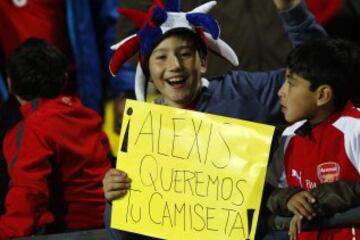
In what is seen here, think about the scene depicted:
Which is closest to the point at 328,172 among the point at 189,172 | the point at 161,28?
the point at 189,172

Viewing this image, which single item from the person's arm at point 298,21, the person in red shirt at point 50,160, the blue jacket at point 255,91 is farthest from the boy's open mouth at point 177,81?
the person in red shirt at point 50,160

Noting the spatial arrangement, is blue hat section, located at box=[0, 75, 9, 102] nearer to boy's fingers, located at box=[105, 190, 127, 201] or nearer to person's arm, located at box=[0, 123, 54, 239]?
person's arm, located at box=[0, 123, 54, 239]

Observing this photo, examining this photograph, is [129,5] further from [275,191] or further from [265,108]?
[275,191]

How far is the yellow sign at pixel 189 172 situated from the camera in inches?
112

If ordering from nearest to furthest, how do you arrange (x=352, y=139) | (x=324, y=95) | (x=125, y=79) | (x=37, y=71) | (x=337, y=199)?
(x=337, y=199) < (x=352, y=139) < (x=324, y=95) < (x=37, y=71) < (x=125, y=79)

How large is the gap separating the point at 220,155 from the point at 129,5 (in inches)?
94.5

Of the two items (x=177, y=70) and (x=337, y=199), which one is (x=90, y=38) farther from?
(x=337, y=199)

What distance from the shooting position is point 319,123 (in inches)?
118

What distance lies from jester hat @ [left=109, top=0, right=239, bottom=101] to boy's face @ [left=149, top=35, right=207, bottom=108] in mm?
38

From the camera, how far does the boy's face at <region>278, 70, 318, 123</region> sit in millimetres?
2994

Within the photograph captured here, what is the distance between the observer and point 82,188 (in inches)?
156

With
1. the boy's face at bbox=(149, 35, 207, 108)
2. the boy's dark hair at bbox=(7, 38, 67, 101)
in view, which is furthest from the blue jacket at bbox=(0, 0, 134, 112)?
the boy's face at bbox=(149, 35, 207, 108)

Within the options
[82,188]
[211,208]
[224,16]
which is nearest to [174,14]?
[211,208]

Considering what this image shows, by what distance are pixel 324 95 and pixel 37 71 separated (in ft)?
5.39
